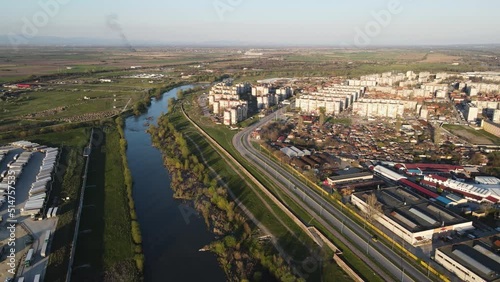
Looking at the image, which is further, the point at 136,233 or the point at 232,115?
the point at 232,115

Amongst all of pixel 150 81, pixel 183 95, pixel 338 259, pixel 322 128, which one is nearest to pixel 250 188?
pixel 338 259

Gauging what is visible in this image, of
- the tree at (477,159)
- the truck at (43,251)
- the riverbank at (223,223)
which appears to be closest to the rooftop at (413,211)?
the riverbank at (223,223)

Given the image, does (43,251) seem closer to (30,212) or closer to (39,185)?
(30,212)

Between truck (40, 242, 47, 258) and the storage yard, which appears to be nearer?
the storage yard

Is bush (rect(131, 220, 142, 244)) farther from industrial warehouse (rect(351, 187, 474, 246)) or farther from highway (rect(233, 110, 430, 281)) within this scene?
industrial warehouse (rect(351, 187, 474, 246))

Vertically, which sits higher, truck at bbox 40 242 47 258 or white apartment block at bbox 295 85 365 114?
white apartment block at bbox 295 85 365 114

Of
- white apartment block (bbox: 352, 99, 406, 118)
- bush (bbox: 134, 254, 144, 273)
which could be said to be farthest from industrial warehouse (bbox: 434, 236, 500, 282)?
white apartment block (bbox: 352, 99, 406, 118)

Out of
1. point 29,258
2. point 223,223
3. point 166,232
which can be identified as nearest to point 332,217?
point 223,223
